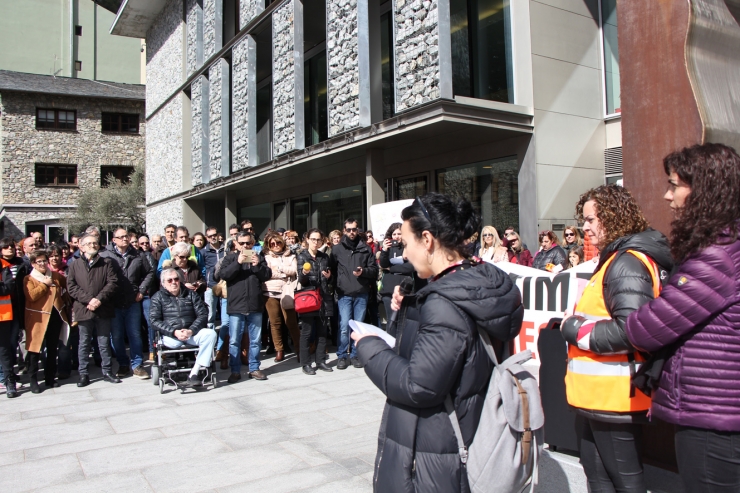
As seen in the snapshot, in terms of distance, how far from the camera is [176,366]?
300 inches

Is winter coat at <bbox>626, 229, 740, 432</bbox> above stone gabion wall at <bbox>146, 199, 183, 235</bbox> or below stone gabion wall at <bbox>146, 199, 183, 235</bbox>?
below

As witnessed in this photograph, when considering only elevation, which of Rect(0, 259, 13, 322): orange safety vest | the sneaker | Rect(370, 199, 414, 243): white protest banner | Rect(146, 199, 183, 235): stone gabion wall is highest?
Rect(146, 199, 183, 235): stone gabion wall

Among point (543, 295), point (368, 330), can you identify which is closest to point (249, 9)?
point (543, 295)

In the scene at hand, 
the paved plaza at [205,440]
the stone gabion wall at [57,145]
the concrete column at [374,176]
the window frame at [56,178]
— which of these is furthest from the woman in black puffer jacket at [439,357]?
the window frame at [56,178]

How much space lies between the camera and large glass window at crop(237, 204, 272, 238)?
2242cm

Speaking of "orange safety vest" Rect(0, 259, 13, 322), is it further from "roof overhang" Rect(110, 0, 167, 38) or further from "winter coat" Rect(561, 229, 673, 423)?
"roof overhang" Rect(110, 0, 167, 38)

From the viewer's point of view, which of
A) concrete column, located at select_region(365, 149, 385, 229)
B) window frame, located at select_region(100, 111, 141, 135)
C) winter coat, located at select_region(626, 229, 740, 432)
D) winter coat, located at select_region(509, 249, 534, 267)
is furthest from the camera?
window frame, located at select_region(100, 111, 141, 135)

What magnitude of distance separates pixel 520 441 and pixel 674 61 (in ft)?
11.3

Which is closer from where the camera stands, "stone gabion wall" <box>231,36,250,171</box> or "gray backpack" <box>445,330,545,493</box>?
"gray backpack" <box>445,330,545,493</box>

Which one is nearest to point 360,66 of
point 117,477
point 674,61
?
point 674,61

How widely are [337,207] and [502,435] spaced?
51.4 feet

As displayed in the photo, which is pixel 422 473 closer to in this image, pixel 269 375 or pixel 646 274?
pixel 646 274

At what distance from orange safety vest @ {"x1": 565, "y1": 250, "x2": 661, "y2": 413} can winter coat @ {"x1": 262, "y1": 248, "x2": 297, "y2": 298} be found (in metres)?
6.34

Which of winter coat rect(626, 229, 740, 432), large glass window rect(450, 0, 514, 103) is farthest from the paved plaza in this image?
large glass window rect(450, 0, 514, 103)
